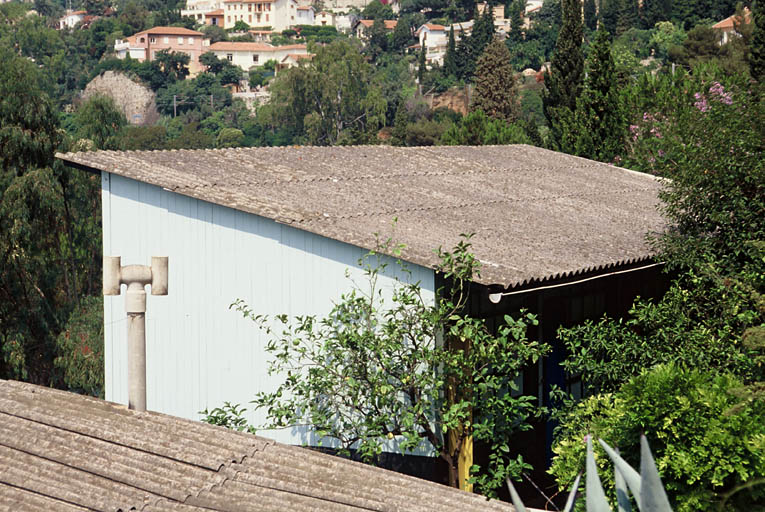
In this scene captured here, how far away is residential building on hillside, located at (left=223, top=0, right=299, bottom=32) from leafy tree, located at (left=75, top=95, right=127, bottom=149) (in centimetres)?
15281

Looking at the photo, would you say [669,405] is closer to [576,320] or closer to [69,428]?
[69,428]

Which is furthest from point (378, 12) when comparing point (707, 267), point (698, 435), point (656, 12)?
point (698, 435)

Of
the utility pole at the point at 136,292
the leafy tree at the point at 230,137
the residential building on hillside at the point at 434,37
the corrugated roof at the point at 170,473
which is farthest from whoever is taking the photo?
the residential building on hillside at the point at 434,37

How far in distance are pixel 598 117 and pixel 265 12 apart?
162 metres

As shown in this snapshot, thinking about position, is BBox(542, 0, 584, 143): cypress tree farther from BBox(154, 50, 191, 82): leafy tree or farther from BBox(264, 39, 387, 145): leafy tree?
BBox(154, 50, 191, 82): leafy tree

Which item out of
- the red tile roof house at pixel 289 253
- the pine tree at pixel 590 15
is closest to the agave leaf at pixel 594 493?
the red tile roof house at pixel 289 253

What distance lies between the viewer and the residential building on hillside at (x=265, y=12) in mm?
178500

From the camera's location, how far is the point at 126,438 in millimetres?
6367

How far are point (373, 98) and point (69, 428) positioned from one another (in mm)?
77420

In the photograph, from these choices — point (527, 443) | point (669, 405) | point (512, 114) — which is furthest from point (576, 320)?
point (512, 114)

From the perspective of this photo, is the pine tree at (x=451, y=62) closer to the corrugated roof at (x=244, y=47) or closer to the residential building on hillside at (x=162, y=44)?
the residential building on hillside at (x=162, y=44)

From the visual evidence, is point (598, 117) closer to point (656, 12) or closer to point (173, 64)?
point (656, 12)

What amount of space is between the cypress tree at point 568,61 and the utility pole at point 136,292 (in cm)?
2498

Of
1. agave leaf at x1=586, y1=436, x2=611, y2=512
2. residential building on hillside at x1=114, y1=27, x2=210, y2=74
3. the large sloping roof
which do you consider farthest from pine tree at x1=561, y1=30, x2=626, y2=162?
residential building on hillside at x1=114, y1=27, x2=210, y2=74
